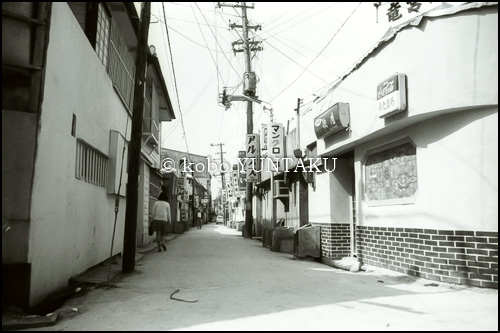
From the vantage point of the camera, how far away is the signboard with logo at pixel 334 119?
9922 mm

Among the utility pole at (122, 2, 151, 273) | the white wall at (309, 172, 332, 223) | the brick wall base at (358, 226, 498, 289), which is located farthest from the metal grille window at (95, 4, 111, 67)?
the brick wall base at (358, 226, 498, 289)

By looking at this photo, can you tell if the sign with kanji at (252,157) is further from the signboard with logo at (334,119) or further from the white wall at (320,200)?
the signboard with logo at (334,119)

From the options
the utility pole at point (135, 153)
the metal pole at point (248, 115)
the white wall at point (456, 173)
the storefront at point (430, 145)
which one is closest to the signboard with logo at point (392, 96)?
the storefront at point (430, 145)

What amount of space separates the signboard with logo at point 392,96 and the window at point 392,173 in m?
0.90

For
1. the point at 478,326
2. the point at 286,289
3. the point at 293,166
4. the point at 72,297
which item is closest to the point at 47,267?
the point at 72,297

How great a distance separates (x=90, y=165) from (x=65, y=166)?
1.94m

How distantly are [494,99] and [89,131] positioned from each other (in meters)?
6.95

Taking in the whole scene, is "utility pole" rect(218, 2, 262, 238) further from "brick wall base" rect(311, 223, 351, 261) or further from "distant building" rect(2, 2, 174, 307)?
"distant building" rect(2, 2, 174, 307)

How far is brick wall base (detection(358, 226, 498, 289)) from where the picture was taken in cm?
630

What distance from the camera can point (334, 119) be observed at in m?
10.1

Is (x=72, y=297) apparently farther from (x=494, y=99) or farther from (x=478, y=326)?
(x=494, y=99)

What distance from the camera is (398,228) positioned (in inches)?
324

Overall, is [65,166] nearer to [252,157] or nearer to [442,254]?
[442,254]

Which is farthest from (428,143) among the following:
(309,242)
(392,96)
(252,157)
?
(252,157)
